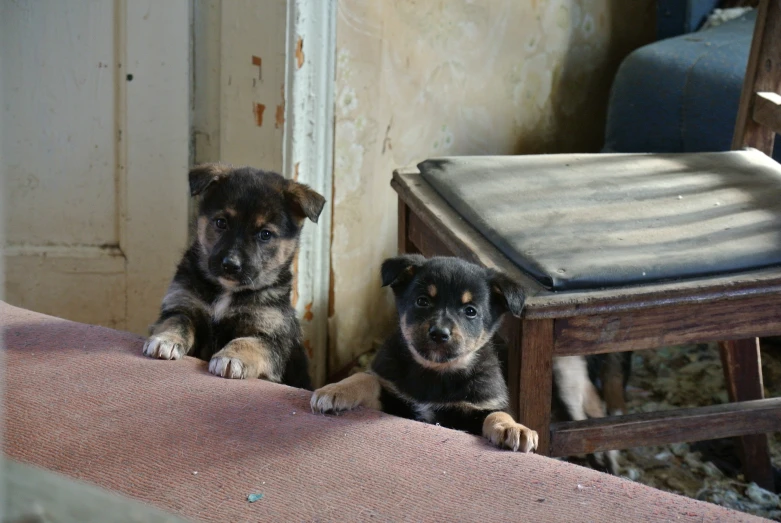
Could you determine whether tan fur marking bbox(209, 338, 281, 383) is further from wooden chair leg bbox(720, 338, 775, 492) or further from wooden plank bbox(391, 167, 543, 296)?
wooden chair leg bbox(720, 338, 775, 492)

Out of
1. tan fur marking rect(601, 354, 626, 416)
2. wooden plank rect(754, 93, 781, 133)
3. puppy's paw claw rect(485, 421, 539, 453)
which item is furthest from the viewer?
tan fur marking rect(601, 354, 626, 416)

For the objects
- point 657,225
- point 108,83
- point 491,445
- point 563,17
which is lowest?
point 491,445

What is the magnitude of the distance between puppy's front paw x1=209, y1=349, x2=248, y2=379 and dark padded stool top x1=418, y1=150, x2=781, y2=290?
75 cm

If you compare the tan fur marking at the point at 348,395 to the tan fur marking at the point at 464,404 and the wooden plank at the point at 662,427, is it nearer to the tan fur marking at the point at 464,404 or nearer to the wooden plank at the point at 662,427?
the tan fur marking at the point at 464,404

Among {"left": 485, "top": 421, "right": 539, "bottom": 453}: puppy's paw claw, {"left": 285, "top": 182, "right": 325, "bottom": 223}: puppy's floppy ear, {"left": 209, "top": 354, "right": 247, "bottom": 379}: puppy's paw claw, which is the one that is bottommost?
{"left": 485, "top": 421, "right": 539, "bottom": 453}: puppy's paw claw

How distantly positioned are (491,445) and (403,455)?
0.74ft

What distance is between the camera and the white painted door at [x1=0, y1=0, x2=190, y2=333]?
3398 mm

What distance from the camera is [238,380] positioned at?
215cm

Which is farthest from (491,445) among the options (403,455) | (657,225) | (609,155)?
(609,155)

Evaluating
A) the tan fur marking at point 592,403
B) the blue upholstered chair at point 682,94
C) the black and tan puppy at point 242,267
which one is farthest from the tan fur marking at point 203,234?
the blue upholstered chair at point 682,94

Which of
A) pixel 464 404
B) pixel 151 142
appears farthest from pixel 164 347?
pixel 151 142

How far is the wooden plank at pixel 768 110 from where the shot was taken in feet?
9.83

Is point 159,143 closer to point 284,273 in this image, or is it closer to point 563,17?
point 284,273

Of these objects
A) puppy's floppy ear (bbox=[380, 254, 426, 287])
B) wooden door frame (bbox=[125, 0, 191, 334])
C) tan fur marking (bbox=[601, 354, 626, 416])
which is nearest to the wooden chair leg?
tan fur marking (bbox=[601, 354, 626, 416])
